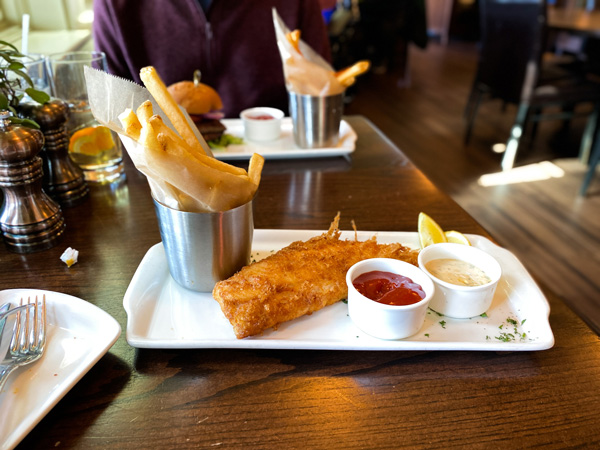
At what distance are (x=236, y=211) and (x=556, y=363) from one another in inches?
31.3

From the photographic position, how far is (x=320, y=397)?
92 centimetres

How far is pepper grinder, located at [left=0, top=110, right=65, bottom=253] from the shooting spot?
124cm

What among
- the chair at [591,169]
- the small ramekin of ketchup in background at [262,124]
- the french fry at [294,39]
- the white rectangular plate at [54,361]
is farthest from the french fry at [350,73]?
the chair at [591,169]

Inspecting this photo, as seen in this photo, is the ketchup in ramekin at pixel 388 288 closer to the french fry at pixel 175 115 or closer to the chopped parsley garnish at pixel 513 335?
the chopped parsley garnish at pixel 513 335

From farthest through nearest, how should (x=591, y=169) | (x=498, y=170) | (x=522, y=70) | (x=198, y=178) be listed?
(x=498, y=170) < (x=522, y=70) < (x=591, y=169) < (x=198, y=178)

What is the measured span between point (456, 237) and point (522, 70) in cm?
372

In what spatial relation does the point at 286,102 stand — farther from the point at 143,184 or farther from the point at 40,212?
the point at 40,212

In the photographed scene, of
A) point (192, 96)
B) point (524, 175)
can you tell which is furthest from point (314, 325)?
point (524, 175)

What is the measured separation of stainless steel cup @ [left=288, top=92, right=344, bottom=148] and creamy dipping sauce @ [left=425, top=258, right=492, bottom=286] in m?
0.96

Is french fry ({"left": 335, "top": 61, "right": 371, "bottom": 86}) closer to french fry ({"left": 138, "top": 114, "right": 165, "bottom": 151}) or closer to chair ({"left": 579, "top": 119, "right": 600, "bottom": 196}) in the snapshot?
french fry ({"left": 138, "top": 114, "right": 165, "bottom": 151})

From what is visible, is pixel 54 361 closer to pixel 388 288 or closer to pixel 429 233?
pixel 388 288

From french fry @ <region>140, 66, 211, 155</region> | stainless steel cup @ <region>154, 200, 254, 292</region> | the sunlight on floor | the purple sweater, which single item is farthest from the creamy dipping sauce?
the sunlight on floor

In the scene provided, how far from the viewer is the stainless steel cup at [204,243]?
110 centimetres

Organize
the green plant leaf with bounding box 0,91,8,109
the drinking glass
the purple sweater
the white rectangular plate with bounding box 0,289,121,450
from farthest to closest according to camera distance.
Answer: the purple sweater → the drinking glass → the green plant leaf with bounding box 0,91,8,109 → the white rectangular plate with bounding box 0,289,121,450
